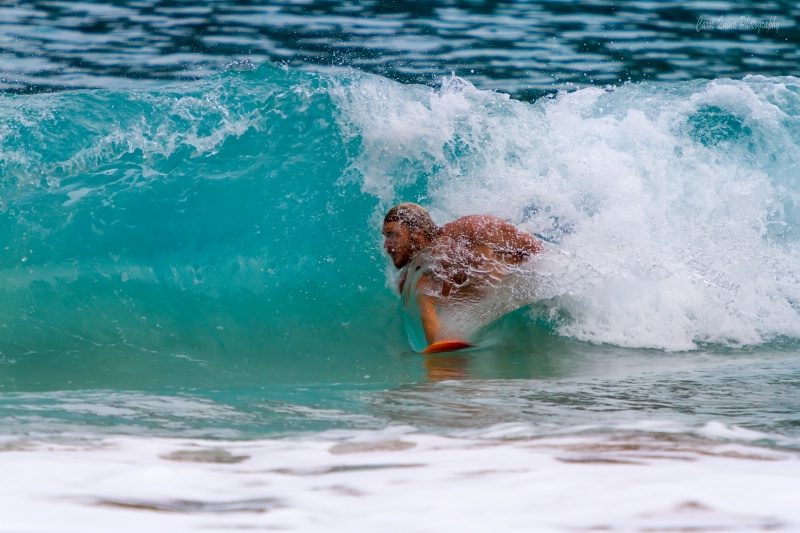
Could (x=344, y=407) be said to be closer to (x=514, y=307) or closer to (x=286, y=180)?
(x=514, y=307)

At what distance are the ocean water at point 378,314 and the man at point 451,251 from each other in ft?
0.71

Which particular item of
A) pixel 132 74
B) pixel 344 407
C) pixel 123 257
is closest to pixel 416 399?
pixel 344 407

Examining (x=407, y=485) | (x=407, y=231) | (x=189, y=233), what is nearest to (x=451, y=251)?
(x=407, y=231)

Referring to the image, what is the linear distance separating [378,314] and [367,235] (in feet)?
3.18

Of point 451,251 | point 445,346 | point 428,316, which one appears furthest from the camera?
point 451,251

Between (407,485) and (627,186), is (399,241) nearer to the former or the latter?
(627,186)

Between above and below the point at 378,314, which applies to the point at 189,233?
above

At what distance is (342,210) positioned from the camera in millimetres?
6977

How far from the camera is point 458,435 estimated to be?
8.47ft

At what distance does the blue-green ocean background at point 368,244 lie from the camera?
13.1ft

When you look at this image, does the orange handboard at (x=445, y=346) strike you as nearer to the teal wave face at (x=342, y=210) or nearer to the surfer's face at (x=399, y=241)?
the teal wave face at (x=342, y=210)

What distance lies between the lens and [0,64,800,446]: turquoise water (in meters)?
4.65

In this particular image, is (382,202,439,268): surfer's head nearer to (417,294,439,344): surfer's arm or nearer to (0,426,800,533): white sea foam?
(417,294,439,344): surfer's arm

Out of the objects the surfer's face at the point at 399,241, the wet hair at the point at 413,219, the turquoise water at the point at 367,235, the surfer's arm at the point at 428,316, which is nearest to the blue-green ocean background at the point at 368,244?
the turquoise water at the point at 367,235
